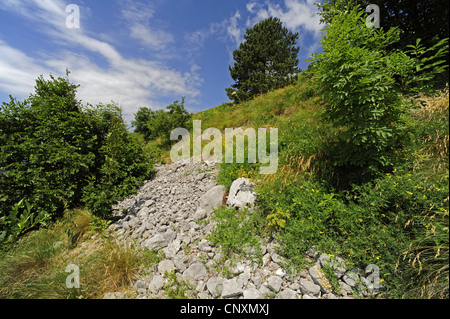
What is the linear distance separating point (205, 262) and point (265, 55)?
18.3m

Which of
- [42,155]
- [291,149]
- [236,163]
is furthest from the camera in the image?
[42,155]

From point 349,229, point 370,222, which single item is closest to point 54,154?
point 349,229

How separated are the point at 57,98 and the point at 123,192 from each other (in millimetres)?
3662

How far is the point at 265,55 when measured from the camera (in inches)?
624

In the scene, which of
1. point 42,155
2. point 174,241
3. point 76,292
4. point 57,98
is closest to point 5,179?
point 42,155

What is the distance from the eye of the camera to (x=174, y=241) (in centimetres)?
294

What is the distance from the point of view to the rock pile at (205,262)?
6.43ft

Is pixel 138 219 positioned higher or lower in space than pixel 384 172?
lower

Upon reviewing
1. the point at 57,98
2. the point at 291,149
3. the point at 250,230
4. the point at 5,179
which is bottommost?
the point at 250,230

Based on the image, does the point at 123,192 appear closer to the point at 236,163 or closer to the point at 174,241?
the point at 174,241

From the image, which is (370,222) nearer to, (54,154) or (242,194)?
(242,194)

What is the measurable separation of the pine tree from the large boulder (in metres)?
13.4

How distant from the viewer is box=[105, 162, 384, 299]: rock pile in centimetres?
196
